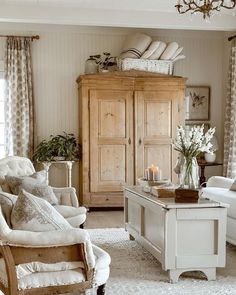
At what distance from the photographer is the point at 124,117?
6.74m

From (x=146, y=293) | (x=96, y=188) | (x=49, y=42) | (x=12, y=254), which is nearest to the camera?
(x=12, y=254)

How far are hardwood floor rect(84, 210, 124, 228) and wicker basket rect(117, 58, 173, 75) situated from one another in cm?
213

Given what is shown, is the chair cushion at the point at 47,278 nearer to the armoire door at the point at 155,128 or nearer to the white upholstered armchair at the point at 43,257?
the white upholstered armchair at the point at 43,257

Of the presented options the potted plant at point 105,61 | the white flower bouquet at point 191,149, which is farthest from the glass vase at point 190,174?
the potted plant at point 105,61

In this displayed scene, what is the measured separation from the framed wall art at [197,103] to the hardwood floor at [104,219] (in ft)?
6.76

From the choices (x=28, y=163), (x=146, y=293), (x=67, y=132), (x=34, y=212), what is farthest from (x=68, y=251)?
(x=67, y=132)

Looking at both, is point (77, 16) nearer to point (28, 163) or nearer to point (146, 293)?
point (28, 163)

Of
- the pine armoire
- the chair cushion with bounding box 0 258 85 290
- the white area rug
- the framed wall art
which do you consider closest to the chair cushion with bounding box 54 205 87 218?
the white area rug

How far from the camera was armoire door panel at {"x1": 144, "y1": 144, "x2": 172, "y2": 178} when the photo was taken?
6816mm

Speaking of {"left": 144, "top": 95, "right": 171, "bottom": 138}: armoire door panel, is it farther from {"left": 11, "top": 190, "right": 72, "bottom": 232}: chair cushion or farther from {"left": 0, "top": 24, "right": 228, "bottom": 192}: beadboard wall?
{"left": 11, "top": 190, "right": 72, "bottom": 232}: chair cushion

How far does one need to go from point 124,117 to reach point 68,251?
4156mm

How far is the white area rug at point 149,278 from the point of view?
3.33 m

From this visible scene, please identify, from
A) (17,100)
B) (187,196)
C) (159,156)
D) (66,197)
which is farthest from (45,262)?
(17,100)

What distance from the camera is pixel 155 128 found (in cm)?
681
